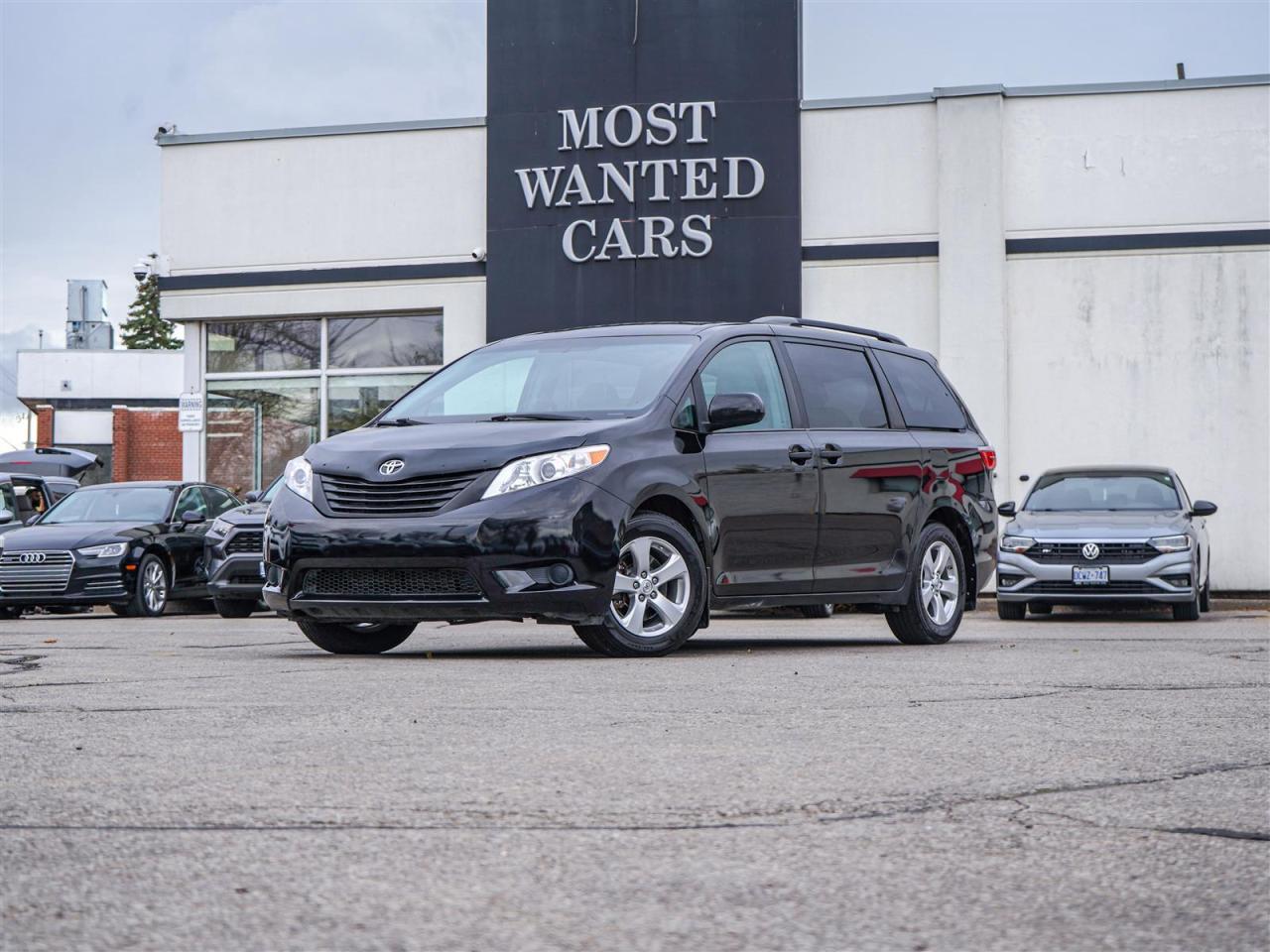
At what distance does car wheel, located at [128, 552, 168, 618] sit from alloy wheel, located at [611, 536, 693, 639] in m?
11.0

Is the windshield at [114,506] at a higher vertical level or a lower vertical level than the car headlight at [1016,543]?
higher

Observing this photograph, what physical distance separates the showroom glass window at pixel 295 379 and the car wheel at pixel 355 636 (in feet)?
44.9

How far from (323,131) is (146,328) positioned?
79229 millimetres

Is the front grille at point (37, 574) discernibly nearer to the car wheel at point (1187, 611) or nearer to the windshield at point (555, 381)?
the windshield at point (555, 381)

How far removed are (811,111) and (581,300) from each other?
12.0ft

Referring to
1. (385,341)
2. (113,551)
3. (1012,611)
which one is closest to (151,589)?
(113,551)

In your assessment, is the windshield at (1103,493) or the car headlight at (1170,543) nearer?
the car headlight at (1170,543)

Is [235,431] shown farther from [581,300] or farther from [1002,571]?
[1002,571]

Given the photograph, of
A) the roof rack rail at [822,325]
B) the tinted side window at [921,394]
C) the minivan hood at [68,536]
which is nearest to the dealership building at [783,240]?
the minivan hood at [68,536]

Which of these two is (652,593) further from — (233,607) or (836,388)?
(233,607)

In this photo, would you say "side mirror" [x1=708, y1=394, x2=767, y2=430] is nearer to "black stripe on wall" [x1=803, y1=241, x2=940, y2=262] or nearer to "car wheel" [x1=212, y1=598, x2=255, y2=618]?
"car wheel" [x1=212, y1=598, x2=255, y2=618]

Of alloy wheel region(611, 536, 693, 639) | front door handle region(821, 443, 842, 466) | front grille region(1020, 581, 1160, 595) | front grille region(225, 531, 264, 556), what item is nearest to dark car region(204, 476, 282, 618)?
front grille region(225, 531, 264, 556)

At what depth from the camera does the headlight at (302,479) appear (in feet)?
31.5

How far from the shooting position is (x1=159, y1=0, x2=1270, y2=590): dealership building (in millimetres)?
21547
